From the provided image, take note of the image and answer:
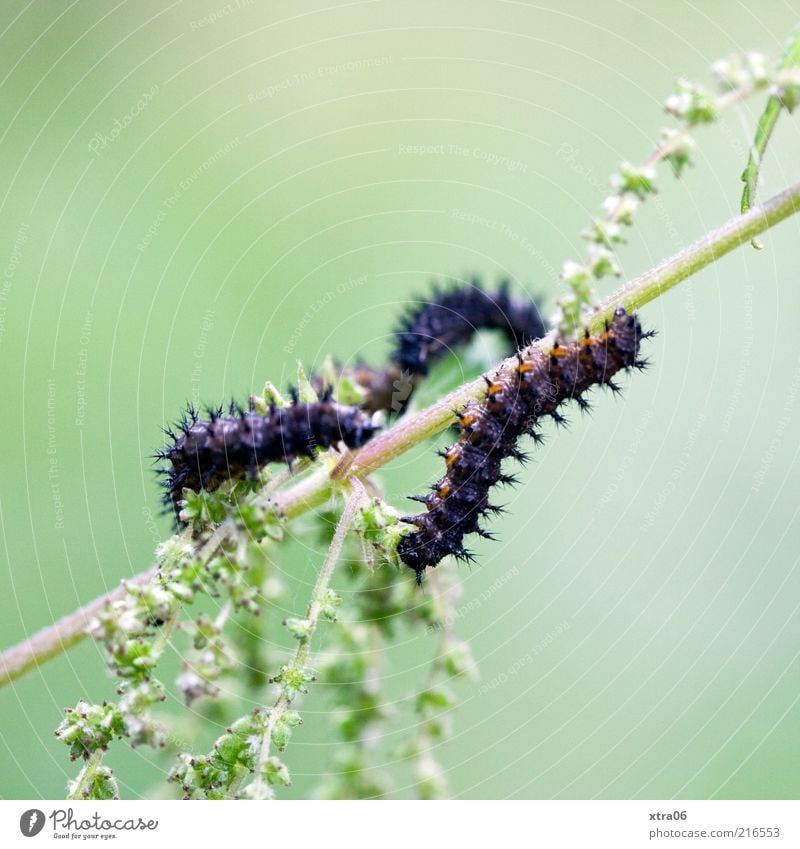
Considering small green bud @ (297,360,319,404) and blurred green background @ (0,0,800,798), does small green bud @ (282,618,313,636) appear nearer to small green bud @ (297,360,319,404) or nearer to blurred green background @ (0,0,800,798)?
small green bud @ (297,360,319,404)

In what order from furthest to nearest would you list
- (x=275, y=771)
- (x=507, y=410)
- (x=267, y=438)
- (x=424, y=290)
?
(x=424, y=290) → (x=507, y=410) → (x=267, y=438) → (x=275, y=771)

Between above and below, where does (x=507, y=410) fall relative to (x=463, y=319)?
below

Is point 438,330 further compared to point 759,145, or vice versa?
point 438,330

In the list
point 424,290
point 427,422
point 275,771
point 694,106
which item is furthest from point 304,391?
point 424,290
